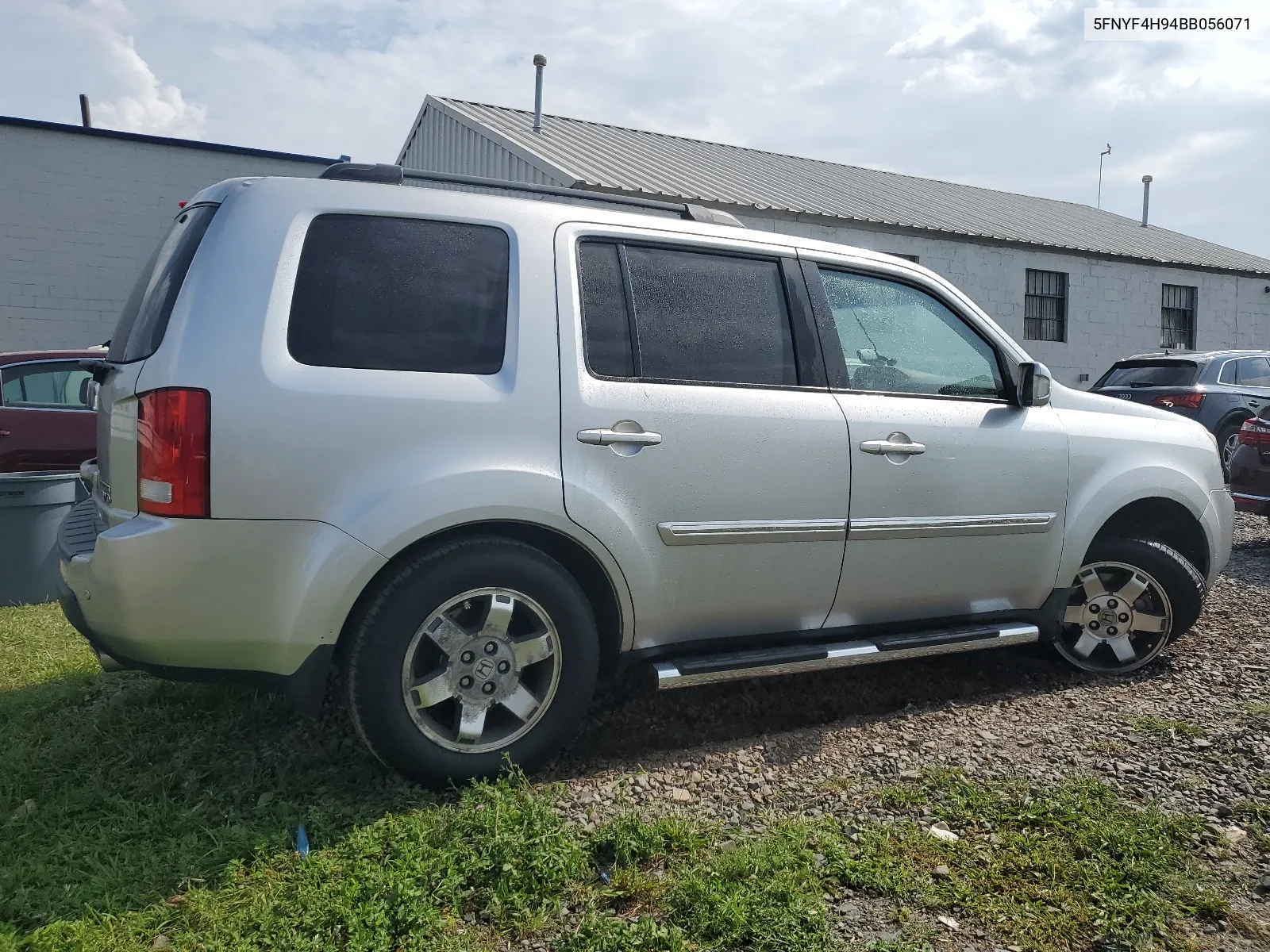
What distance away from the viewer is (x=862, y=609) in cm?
372

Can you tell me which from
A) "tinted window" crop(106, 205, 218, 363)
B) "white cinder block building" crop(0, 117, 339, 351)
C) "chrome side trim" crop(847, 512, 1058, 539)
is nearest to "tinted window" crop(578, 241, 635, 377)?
"chrome side trim" crop(847, 512, 1058, 539)

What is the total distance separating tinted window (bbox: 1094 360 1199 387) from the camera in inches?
434

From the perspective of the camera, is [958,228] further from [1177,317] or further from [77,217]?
[77,217]

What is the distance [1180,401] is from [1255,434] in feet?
11.5

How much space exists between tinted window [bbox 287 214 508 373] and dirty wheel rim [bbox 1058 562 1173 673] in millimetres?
2887

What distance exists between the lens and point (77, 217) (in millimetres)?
13289

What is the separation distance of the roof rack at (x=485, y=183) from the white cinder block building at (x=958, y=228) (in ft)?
27.4

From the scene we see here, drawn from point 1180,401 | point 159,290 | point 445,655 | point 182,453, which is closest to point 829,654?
point 445,655

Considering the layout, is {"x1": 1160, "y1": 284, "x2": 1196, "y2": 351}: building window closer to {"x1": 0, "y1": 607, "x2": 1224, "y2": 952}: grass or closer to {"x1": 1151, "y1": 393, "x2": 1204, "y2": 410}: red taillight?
{"x1": 1151, "y1": 393, "x2": 1204, "y2": 410}: red taillight

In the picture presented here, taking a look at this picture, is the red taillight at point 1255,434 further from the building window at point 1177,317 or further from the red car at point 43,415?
the building window at point 1177,317

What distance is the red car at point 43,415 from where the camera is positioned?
6.99 meters

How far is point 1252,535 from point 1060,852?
7.21m

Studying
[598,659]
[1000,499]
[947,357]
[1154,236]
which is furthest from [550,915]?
[1154,236]

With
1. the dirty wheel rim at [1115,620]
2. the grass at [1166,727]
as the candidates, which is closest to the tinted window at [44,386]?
the dirty wheel rim at [1115,620]
